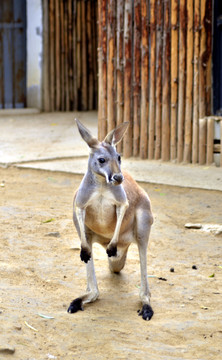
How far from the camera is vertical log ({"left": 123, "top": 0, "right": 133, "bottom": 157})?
762 centimetres

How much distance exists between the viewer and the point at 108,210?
3.67 meters

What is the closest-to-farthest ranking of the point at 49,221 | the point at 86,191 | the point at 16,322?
the point at 16,322 < the point at 86,191 < the point at 49,221

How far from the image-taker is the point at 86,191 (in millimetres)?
3662

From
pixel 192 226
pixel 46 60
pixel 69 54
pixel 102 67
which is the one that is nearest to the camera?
pixel 192 226

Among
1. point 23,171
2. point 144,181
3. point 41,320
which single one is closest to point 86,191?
point 41,320

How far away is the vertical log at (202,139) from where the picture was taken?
7.17 metres

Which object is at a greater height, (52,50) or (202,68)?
(52,50)

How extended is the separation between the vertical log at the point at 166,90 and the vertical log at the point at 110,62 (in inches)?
29.6

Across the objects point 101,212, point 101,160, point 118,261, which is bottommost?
point 118,261

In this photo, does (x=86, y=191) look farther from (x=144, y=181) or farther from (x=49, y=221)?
(x=144, y=181)

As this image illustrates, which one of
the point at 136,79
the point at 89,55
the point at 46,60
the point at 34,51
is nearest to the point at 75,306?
the point at 136,79

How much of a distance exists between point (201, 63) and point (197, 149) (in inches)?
37.9

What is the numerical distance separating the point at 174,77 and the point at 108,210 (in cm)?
395

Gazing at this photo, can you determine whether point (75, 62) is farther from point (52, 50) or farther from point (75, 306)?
point (75, 306)
